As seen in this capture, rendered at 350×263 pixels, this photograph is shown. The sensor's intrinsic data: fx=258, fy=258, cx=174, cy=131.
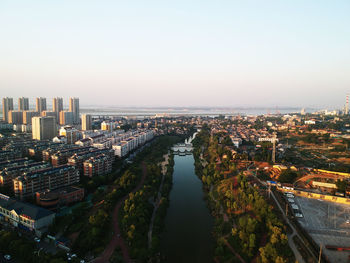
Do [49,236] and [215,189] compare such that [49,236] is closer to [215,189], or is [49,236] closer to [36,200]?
[36,200]

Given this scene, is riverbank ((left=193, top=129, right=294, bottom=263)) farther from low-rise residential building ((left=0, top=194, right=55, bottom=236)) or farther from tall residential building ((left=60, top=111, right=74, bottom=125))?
tall residential building ((left=60, top=111, right=74, bottom=125))

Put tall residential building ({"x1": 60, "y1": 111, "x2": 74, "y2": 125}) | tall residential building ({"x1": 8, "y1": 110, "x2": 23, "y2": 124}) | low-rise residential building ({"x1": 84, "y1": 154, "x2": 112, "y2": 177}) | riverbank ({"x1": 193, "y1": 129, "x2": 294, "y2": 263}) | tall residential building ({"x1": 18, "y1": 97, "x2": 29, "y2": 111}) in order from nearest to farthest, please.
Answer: riverbank ({"x1": 193, "y1": 129, "x2": 294, "y2": 263}), low-rise residential building ({"x1": 84, "y1": 154, "x2": 112, "y2": 177}), tall residential building ({"x1": 8, "y1": 110, "x2": 23, "y2": 124}), tall residential building ({"x1": 60, "y1": 111, "x2": 74, "y2": 125}), tall residential building ({"x1": 18, "y1": 97, "x2": 29, "y2": 111})

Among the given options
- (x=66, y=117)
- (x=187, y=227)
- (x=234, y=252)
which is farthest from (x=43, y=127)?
(x=234, y=252)

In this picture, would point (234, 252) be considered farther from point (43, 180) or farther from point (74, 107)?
point (74, 107)

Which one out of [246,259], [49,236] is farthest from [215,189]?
[49,236]

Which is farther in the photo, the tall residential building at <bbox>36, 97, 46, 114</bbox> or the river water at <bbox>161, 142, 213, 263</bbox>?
the tall residential building at <bbox>36, 97, 46, 114</bbox>

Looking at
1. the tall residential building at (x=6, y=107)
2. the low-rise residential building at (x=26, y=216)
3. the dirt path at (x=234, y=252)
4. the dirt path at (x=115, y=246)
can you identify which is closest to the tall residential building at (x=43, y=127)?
the tall residential building at (x=6, y=107)

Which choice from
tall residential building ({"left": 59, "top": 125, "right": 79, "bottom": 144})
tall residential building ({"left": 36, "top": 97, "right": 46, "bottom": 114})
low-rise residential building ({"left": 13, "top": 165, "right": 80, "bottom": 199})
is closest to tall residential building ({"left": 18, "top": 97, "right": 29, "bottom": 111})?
Answer: tall residential building ({"left": 36, "top": 97, "right": 46, "bottom": 114})

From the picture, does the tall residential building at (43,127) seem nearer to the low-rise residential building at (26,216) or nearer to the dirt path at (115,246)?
the low-rise residential building at (26,216)
